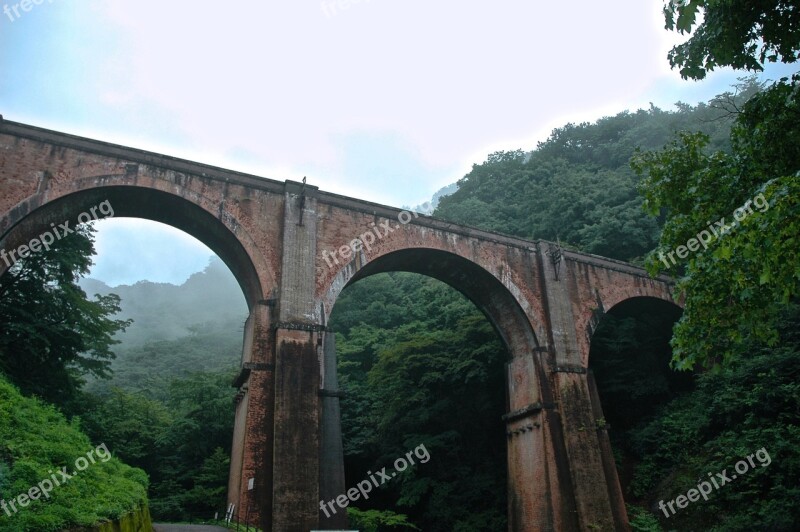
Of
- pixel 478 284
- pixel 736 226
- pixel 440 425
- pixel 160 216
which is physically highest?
pixel 160 216

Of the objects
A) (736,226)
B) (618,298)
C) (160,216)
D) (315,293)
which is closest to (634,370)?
(618,298)

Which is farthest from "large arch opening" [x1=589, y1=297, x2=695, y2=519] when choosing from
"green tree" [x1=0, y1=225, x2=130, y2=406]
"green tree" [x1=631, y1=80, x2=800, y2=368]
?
"green tree" [x1=0, y1=225, x2=130, y2=406]

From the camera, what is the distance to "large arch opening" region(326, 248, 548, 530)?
15233 millimetres

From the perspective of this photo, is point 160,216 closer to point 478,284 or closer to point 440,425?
Answer: point 478,284

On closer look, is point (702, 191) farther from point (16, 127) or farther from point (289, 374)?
point (16, 127)

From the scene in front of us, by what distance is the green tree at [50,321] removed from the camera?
12.7 m

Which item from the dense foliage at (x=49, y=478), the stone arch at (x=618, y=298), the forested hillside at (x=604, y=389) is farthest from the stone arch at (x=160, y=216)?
the stone arch at (x=618, y=298)

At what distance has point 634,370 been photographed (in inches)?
722

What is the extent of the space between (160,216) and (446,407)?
10.4m

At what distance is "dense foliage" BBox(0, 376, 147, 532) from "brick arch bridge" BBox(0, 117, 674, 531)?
301cm

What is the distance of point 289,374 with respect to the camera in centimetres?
1073

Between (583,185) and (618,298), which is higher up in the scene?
(583,185)

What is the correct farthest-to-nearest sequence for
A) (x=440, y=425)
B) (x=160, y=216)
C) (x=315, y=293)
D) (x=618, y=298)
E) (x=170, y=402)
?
(x=170, y=402)
(x=440, y=425)
(x=618, y=298)
(x=160, y=216)
(x=315, y=293)

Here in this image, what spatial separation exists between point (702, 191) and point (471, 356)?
10.4 meters
